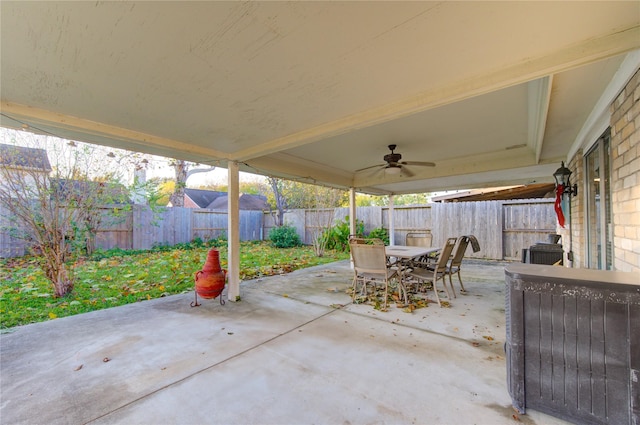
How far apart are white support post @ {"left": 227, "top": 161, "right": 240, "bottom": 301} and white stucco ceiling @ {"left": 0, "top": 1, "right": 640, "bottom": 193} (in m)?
0.96

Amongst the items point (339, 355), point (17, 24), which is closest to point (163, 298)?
point (339, 355)

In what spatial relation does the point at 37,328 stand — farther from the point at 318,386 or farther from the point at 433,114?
the point at 433,114

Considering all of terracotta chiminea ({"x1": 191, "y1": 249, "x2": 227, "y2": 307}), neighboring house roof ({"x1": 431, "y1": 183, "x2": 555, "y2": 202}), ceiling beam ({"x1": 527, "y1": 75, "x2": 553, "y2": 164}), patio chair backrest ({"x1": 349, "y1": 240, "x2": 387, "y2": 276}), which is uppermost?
ceiling beam ({"x1": 527, "y1": 75, "x2": 553, "y2": 164})

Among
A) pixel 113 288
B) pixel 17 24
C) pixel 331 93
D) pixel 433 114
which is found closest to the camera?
pixel 17 24

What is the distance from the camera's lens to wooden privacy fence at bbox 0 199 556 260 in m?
7.74

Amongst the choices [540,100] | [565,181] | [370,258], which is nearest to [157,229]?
[370,258]

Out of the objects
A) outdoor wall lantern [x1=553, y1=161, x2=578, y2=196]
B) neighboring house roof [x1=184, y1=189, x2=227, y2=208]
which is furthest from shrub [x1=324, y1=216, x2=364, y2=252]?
neighboring house roof [x1=184, y1=189, x2=227, y2=208]

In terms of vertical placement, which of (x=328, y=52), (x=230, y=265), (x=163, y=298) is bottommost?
(x=163, y=298)

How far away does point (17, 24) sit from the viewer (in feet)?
4.86

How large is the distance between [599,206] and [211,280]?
4823 mm

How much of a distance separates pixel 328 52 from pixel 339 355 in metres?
2.52

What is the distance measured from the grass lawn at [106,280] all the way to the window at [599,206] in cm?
552

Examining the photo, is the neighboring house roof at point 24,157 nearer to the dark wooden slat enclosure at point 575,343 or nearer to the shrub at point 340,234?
the dark wooden slat enclosure at point 575,343

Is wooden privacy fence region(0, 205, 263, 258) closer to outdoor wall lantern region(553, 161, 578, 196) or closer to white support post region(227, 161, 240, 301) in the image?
white support post region(227, 161, 240, 301)
